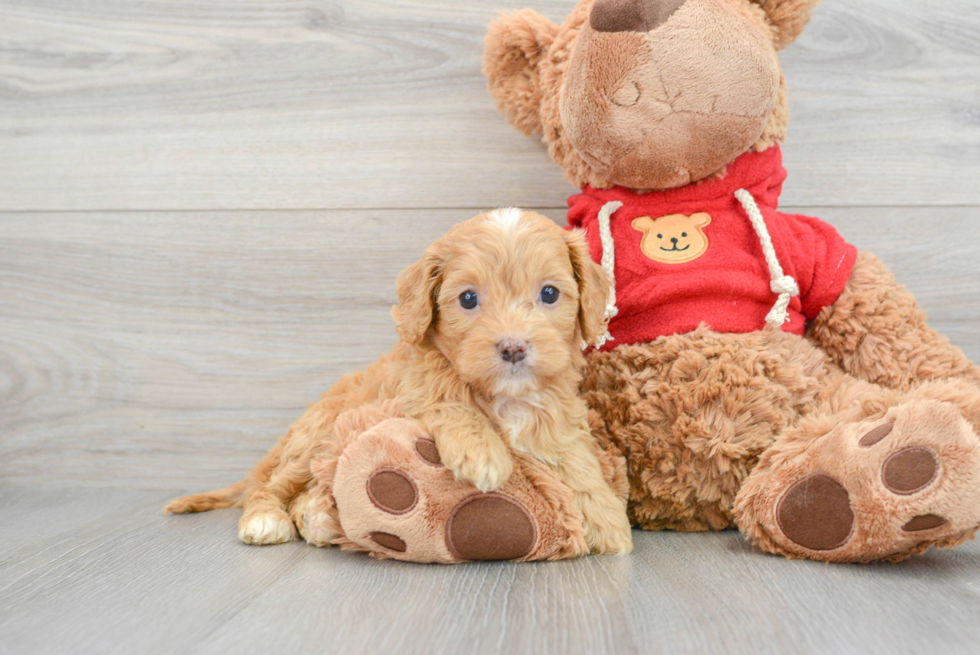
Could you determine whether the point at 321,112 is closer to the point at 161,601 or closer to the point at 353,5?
the point at 353,5

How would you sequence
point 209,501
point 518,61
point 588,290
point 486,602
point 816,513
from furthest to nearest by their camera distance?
point 209,501 < point 518,61 < point 588,290 < point 816,513 < point 486,602

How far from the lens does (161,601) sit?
1.00 m

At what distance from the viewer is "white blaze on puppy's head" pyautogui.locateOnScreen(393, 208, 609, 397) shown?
105 cm

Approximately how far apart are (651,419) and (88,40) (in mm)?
1602

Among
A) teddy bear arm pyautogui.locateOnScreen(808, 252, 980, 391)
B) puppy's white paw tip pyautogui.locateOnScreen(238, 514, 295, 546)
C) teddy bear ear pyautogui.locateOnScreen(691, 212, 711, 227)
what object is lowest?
puppy's white paw tip pyautogui.locateOnScreen(238, 514, 295, 546)

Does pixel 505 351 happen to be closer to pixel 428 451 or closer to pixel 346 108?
pixel 428 451

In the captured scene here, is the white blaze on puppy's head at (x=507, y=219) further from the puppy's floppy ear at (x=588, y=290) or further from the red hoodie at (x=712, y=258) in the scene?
the red hoodie at (x=712, y=258)

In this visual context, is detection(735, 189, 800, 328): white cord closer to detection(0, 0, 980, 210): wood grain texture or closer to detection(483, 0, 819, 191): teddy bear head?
detection(483, 0, 819, 191): teddy bear head

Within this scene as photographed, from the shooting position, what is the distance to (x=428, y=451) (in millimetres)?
1089

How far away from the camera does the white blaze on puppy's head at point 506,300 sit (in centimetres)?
105

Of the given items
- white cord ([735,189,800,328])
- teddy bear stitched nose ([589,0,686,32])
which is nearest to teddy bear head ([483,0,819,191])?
teddy bear stitched nose ([589,0,686,32])

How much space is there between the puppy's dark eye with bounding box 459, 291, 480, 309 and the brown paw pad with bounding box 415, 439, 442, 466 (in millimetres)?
210

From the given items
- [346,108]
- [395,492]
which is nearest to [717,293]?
[395,492]

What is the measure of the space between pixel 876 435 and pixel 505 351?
526 millimetres
